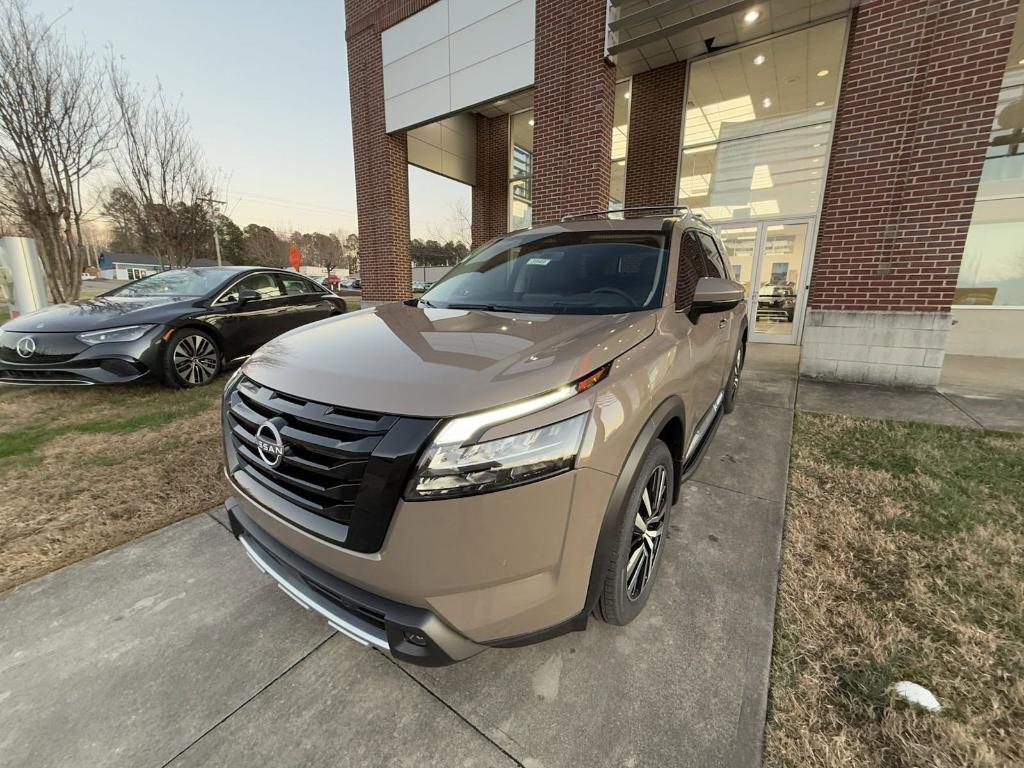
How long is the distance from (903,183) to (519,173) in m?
9.16

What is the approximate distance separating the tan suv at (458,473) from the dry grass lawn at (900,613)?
656mm

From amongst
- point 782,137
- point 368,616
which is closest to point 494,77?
point 782,137

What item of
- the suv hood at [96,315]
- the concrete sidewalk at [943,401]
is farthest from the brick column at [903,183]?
the suv hood at [96,315]

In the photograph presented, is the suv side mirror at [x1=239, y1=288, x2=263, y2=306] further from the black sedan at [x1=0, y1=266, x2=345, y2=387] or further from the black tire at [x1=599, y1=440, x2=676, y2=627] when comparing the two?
the black tire at [x1=599, y1=440, x2=676, y2=627]

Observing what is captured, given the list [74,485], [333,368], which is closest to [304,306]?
[74,485]

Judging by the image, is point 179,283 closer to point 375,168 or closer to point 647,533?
point 375,168

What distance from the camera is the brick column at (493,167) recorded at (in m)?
12.1

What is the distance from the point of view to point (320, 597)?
4.80 feet

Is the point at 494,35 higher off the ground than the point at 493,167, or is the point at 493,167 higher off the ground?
the point at 494,35

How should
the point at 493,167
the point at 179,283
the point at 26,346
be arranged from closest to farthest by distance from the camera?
1. the point at 26,346
2. the point at 179,283
3. the point at 493,167

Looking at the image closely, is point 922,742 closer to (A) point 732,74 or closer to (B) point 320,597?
(B) point 320,597

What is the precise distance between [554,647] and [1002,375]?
7870mm

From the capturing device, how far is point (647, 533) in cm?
189

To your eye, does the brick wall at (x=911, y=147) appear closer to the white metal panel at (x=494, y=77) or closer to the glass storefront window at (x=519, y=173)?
the white metal panel at (x=494, y=77)
